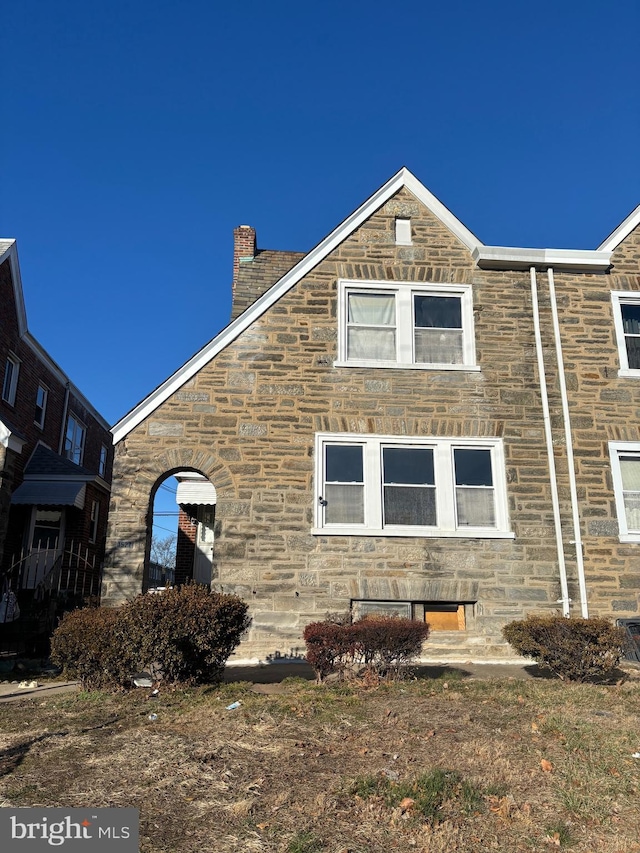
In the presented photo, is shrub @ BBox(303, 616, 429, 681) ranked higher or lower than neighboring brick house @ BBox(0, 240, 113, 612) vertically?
lower

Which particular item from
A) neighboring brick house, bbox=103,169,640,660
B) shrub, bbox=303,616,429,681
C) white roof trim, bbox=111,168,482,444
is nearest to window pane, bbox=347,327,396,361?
neighboring brick house, bbox=103,169,640,660

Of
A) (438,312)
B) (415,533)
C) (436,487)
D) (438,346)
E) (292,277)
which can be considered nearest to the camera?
(415,533)

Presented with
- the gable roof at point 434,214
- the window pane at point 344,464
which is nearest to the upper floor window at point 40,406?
the gable roof at point 434,214

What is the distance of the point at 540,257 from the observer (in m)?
12.4

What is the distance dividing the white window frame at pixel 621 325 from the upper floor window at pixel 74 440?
17150 millimetres

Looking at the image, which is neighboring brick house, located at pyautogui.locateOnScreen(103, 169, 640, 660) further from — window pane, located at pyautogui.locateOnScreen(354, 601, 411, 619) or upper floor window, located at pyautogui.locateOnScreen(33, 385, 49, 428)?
upper floor window, located at pyautogui.locateOnScreen(33, 385, 49, 428)

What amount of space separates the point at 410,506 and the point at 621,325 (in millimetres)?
5555

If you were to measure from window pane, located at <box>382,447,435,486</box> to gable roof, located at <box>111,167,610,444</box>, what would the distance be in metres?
3.55

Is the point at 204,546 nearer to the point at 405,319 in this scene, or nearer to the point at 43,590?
the point at 43,590

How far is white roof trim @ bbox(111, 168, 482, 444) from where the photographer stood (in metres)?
11.0

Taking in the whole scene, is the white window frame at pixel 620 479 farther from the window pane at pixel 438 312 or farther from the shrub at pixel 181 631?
the shrub at pixel 181 631

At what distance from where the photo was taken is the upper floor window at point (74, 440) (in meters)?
21.8

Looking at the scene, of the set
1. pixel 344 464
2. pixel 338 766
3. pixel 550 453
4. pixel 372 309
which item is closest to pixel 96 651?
pixel 338 766

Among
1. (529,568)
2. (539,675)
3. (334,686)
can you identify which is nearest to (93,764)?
(334,686)
